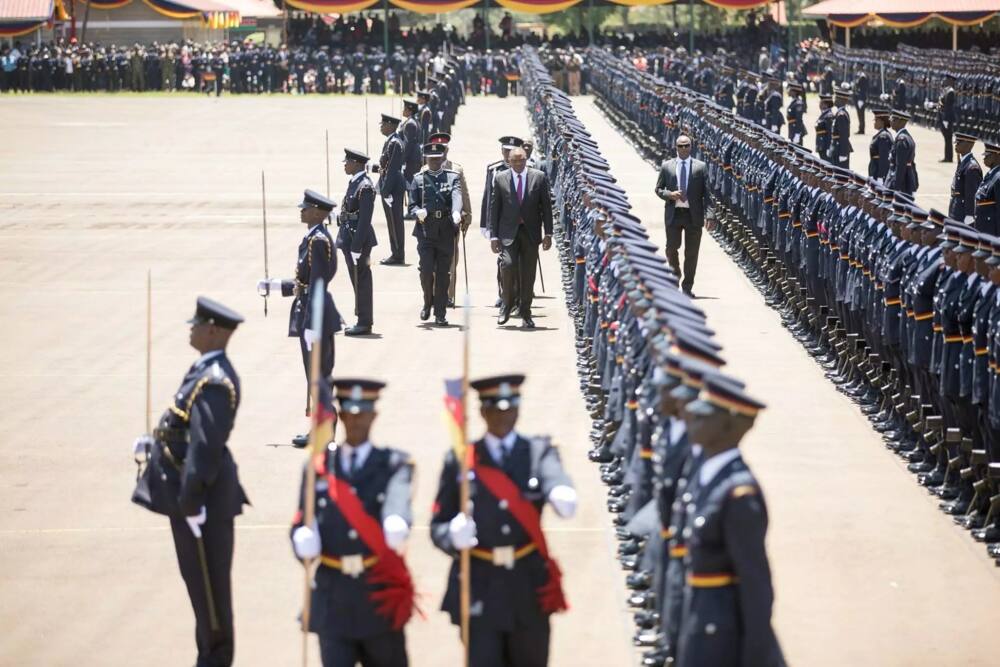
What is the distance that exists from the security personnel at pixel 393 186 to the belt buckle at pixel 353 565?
1258cm

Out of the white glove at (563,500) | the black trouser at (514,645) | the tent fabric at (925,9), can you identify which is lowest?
the black trouser at (514,645)

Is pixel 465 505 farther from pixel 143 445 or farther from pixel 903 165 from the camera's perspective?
pixel 903 165

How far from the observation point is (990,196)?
55.4ft

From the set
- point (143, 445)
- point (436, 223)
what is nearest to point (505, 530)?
point (143, 445)

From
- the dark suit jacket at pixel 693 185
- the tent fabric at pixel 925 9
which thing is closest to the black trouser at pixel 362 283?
the dark suit jacket at pixel 693 185

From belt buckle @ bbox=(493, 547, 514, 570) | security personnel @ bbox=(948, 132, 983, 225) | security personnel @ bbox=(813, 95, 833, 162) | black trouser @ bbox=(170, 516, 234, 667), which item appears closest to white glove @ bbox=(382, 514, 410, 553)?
belt buckle @ bbox=(493, 547, 514, 570)

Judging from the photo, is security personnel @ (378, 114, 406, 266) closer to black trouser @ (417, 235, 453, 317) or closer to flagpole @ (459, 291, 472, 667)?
black trouser @ (417, 235, 453, 317)

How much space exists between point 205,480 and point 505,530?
143cm

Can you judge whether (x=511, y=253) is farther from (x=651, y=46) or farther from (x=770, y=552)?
(x=651, y=46)

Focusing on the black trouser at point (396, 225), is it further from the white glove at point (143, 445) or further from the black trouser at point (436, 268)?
the white glove at point (143, 445)

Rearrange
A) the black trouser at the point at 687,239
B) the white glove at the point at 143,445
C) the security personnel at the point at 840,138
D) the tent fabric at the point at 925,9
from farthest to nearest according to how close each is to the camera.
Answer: the tent fabric at the point at 925,9 < the security personnel at the point at 840,138 < the black trouser at the point at 687,239 < the white glove at the point at 143,445

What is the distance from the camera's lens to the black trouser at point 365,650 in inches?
253

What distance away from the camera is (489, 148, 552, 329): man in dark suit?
15359mm

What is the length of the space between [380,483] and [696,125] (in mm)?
18408
